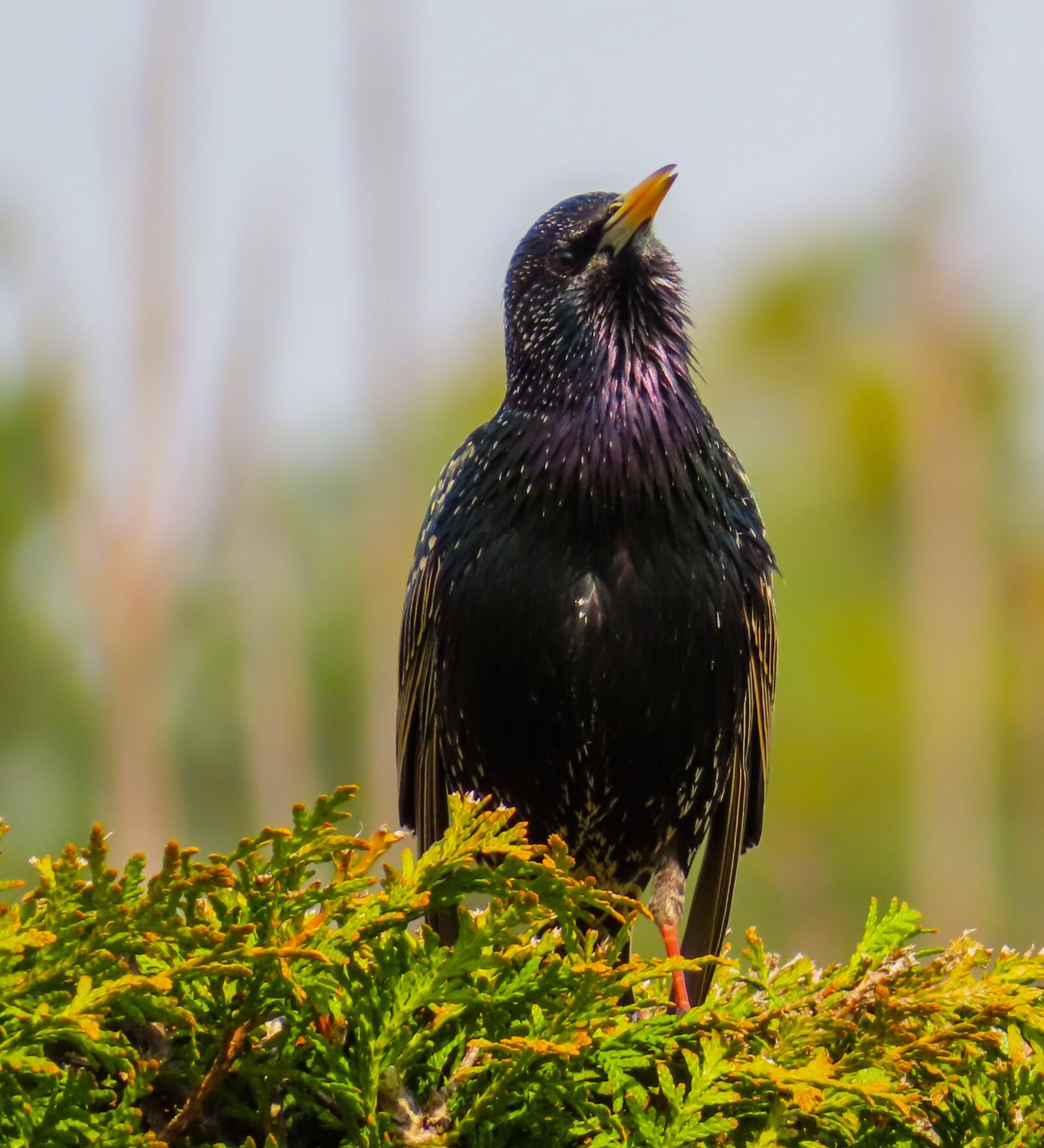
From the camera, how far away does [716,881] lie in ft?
14.0

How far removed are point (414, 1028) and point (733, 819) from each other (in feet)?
6.98

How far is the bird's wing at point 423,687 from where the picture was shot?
404 centimetres

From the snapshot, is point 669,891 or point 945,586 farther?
point 945,586

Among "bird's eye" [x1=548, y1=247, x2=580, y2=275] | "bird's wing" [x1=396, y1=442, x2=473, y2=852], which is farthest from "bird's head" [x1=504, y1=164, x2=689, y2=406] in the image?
"bird's wing" [x1=396, y1=442, x2=473, y2=852]

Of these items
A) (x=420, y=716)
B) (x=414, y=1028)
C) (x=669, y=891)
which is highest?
(x=420, y=716)

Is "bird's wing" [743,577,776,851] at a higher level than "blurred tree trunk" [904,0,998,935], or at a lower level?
lower

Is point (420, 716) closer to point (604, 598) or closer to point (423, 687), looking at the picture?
point (423, 687)

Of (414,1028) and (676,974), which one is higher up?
(676,974)

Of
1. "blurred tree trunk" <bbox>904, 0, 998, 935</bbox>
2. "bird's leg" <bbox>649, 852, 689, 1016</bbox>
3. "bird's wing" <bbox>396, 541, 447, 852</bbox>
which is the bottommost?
"bird's leg" <bbox>649, 852, 689, 1016</bbox>

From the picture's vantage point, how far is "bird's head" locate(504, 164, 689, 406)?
13.1 ft

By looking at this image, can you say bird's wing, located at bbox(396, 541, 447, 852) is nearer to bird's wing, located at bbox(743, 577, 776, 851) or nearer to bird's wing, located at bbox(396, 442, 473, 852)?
bird's wing, located at bbox(396, 442, 473, 852)

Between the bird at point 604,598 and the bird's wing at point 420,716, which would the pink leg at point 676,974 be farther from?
the bird's wing at point 420,716

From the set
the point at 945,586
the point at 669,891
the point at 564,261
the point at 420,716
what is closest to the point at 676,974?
the point at 669,891

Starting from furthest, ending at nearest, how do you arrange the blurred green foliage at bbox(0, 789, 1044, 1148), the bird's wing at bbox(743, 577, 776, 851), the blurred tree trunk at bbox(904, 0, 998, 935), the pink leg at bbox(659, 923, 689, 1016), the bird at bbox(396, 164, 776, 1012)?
the blurred tree trunk at bbox(904, 0, 998, 935) → the bird's wing at bbox(743, 577, 776, 851) → the bird at bbox(396, 164, 776, 1012) → the pink leg at bbox(659, 923, 689, 1016) → the blurred green foliage at bbox(0, 789, 1044, 1148)
